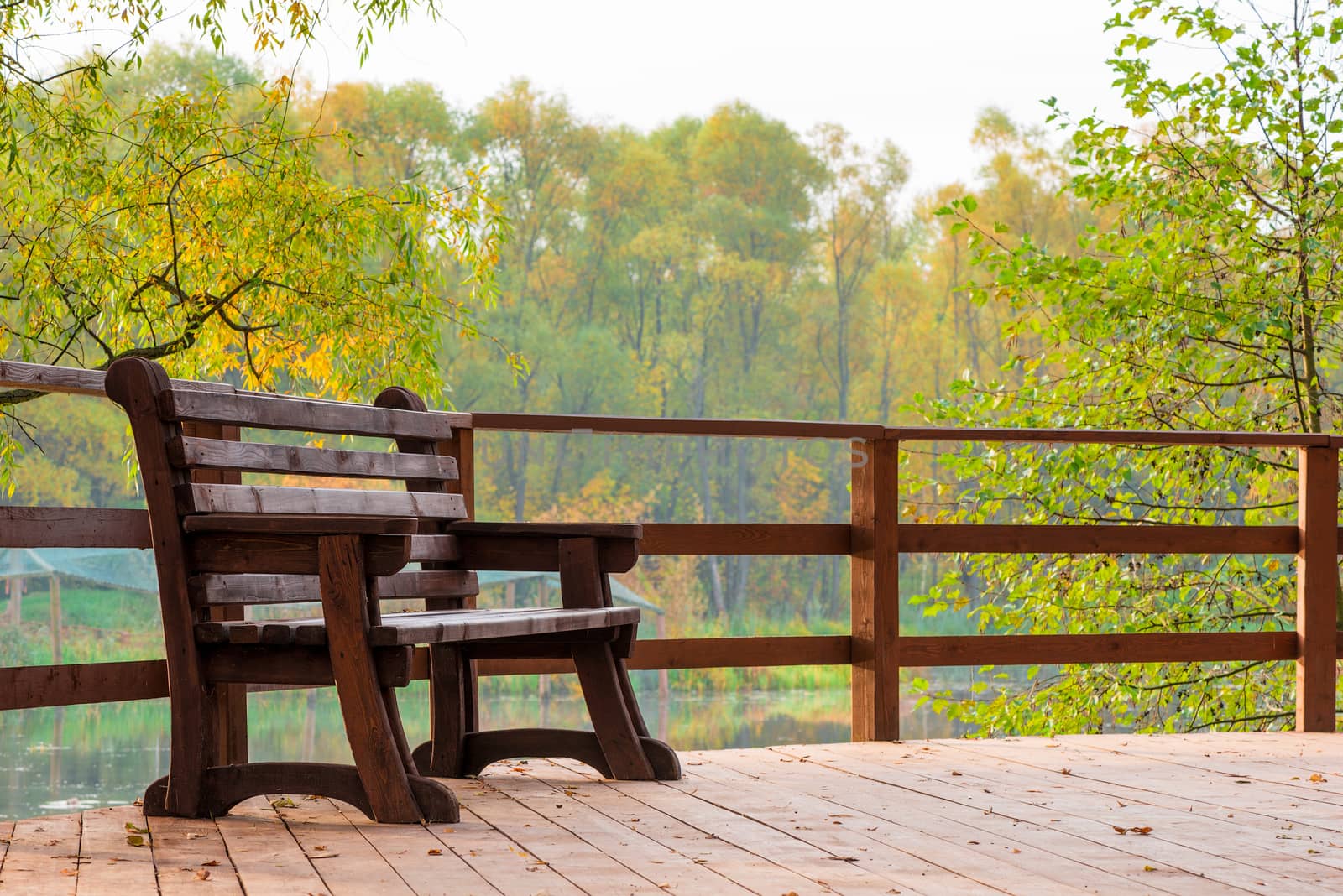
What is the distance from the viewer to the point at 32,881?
2021mm

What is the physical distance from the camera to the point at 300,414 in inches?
107

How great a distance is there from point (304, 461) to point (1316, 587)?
291 cm

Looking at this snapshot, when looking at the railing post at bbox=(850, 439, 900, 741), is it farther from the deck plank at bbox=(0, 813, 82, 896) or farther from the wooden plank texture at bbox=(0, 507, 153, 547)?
the deck plank at bbox=(0, 813, 82, 896)

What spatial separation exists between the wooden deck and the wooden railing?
38 centimetres

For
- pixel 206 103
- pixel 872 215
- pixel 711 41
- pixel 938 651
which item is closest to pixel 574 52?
pixel 711 41

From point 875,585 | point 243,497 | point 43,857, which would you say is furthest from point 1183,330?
point 43,857

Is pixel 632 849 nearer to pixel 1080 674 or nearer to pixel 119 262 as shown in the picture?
pixel 1080 674

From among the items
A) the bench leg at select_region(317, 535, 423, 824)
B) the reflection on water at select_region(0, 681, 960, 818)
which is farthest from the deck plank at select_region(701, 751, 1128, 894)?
the reflection on water at select_region(0, 681, 960, 818)

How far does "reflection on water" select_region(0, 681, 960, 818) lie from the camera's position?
2066 cm

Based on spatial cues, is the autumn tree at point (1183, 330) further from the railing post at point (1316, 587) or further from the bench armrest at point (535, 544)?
the bench armrest at point (535, 544)

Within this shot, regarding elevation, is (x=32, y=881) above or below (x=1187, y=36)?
below

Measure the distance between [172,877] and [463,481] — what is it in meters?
1.43

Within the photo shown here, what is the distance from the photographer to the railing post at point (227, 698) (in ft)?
9.24

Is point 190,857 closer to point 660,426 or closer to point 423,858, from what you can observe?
point 423,858
